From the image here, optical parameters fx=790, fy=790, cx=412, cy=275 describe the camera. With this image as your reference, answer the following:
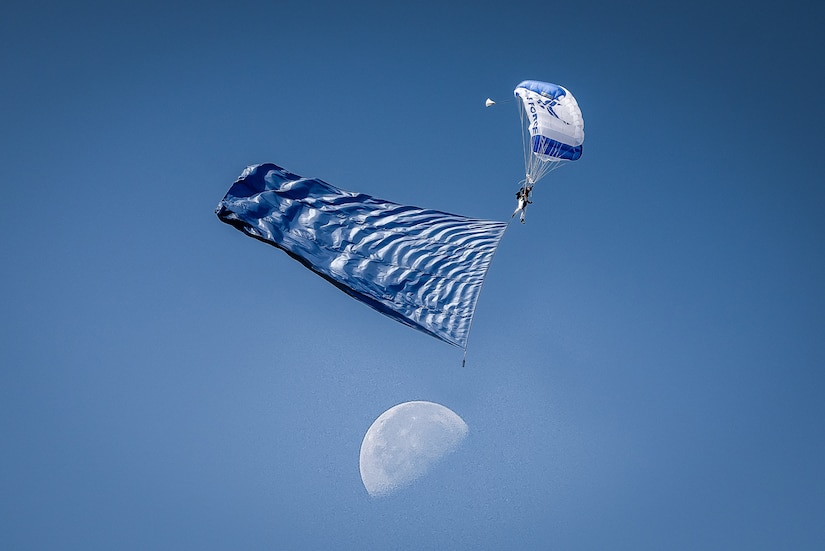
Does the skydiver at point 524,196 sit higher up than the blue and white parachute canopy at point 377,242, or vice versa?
the skydiver at point 524,196

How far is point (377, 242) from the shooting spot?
68.0ft

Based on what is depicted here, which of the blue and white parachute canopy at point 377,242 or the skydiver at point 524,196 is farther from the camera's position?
the skydiver at point 524,196

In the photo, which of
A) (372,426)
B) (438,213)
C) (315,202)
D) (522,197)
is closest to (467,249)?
(438,213)

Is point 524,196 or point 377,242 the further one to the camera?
point 524,196

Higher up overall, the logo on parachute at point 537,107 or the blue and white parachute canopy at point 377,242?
the logo on parachute at point 537,107

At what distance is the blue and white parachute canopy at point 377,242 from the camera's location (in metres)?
19.0

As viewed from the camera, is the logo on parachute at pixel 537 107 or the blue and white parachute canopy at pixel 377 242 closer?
the blue and white parachute canopy at pixel 377 242

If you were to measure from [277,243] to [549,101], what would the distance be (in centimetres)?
1422

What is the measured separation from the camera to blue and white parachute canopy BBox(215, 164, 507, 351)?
62.4 feet

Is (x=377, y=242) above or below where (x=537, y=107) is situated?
below

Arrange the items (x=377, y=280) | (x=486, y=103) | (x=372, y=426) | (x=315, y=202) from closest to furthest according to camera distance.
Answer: (x=377, y=280) < (x=315, y=202) < (x=486, y=103) < (x=372, y=426)

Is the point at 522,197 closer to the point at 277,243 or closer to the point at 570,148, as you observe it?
the point at 570,148

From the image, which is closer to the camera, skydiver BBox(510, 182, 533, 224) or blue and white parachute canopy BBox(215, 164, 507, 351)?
blue and white parachute canopy BBox(215, 164, 507, 351)

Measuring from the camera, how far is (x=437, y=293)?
19.8 metres
